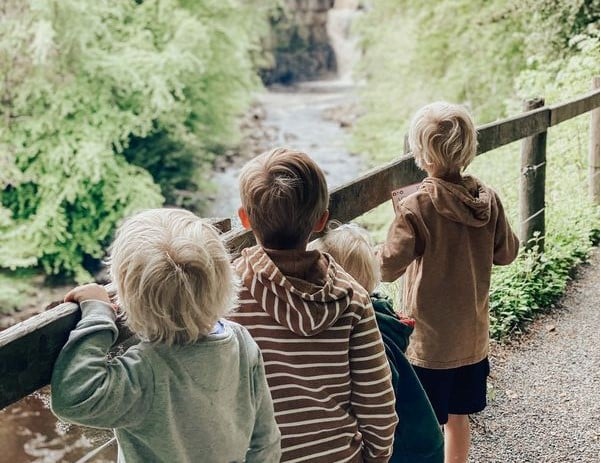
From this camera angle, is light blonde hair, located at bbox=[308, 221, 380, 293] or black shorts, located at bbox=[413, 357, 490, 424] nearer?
light blonde hair, located at bbox=[308, 221, 380, 293]

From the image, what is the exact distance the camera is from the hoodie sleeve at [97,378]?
140 cm

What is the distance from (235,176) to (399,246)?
15189 mm

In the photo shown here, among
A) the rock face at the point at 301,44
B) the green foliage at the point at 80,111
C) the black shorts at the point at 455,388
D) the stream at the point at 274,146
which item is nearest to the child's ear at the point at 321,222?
the stream at the point at 274,146

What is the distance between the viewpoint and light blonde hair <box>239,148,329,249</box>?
1.71 metres

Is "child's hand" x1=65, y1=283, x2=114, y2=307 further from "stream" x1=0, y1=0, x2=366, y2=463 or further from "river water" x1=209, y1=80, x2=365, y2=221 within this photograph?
"river water" x1=209, y1=80, x2=365, y2=221

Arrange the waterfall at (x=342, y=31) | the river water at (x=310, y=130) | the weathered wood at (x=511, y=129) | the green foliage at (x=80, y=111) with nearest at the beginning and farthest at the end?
the weathered wood at (x=511, y=129) < the green foliage at (x=80, y=111) < the river water at (x=310, y=130) < the waterfall at (x=342, y=31)

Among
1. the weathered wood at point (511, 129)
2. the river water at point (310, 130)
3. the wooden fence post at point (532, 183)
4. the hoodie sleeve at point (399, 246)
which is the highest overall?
the hoodie sleeve at point (399, 246)

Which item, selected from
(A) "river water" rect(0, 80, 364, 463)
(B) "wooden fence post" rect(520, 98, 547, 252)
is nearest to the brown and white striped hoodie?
(A) "river water" rect(0, 80, 364, 463)

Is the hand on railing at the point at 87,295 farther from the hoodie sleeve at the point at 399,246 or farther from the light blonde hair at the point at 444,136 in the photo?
the light blonde hair at the point at 444,136

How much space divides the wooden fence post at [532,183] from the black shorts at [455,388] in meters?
2.41

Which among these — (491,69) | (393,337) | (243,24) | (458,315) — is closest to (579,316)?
(458,315)

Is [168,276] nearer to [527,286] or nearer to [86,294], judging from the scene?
[86,294]

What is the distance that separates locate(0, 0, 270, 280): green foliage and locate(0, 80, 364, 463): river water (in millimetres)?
2287

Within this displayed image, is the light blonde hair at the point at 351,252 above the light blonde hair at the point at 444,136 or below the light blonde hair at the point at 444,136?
below
